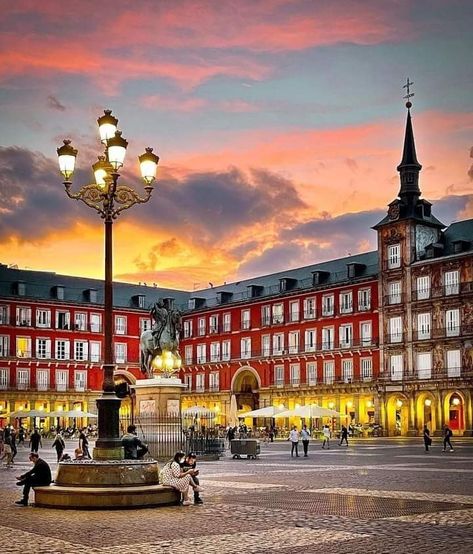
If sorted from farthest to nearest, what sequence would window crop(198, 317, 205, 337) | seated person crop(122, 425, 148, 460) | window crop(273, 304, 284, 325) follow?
window crop(198, 317, 205, 337)
window crop(273, 304, 284, 325)
seated person crop(122, 425, 148, 460)

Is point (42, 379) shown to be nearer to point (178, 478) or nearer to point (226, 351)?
point (226, 351)

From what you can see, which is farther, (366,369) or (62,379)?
(62,379)

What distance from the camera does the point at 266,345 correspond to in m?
82.8

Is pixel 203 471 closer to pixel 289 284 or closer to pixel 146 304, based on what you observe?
pixel 289 284

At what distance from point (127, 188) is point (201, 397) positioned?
72.1m

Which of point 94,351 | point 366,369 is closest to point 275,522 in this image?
point 366,369

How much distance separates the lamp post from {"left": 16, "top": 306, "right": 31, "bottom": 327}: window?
225 ft

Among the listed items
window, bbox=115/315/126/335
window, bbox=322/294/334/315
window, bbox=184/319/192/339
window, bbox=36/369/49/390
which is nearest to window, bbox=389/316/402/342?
window, bbox=322/294/334/315

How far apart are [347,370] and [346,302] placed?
5.69m

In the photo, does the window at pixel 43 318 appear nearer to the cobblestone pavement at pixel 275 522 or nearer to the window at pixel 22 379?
the window at pixel 22 379

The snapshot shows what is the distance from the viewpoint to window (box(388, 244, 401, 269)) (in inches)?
2744

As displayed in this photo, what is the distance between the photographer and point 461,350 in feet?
212

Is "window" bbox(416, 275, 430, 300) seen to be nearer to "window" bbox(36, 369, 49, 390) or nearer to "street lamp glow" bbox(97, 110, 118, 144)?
"window" bbox(36, 369, 49, 390)

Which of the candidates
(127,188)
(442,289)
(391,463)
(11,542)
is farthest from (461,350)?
(11,542)
